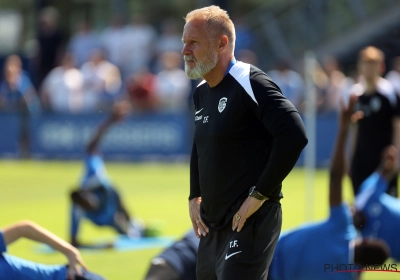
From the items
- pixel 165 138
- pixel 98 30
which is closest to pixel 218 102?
pixel 165 138

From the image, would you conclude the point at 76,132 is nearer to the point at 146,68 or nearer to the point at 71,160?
the point at 71,160

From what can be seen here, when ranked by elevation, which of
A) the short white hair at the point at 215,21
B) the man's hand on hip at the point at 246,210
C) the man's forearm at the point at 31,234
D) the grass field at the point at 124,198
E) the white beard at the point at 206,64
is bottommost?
the grass field at the point at 124,198

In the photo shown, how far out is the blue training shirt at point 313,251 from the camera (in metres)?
6.91

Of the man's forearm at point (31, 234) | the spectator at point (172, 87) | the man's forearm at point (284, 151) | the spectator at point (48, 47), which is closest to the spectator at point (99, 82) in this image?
the spectator at point (172, 87)

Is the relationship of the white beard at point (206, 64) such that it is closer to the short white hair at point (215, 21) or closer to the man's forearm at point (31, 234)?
the short white hair at point (215, 21)

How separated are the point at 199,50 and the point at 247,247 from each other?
127 centimetres

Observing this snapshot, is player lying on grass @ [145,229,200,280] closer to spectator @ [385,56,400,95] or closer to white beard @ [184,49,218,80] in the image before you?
white beard @ [184,49,218,80]

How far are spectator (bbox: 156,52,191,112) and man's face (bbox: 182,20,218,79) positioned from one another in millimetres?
18148

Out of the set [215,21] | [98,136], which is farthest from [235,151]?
[98,136]

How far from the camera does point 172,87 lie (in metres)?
24.0

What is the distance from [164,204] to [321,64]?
984 cm

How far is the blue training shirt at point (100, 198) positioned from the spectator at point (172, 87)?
11.9 metres

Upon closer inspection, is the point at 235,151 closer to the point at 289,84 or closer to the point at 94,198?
the point at 94,198

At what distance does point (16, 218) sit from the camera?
1374 cm
